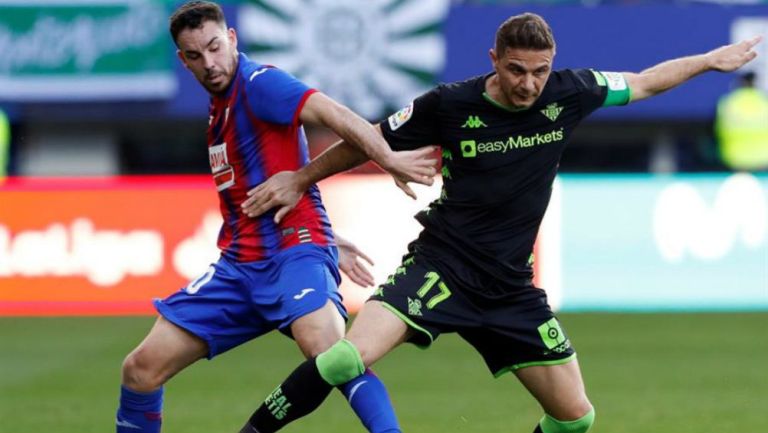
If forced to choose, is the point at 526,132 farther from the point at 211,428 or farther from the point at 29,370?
the point at 29,370

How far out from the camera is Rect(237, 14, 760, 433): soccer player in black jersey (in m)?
6.26

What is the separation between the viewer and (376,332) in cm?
612

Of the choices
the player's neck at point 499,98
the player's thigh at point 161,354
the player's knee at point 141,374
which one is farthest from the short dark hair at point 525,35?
the player's knee at point 141,374

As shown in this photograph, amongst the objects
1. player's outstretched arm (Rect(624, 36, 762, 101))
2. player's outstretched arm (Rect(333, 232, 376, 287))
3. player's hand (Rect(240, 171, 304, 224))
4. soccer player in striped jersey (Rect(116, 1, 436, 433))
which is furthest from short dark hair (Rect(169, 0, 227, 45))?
player's outstretched arm (Rect(624, 36, 762, 101))

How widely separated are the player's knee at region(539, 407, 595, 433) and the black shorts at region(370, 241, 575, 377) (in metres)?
0.29

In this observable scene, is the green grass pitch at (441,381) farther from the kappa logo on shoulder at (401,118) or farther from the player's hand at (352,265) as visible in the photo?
the kappa logo on shoulder at (401,118)

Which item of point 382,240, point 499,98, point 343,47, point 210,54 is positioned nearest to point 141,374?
point 210,54

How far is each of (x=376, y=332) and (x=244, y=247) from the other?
82 centimetres

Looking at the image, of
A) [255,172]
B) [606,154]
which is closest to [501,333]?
[255,172]

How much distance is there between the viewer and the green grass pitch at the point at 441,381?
882 centimetres

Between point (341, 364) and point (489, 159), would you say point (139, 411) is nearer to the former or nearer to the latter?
point (341, 364)

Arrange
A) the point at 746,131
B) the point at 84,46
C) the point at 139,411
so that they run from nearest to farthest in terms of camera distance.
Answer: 1. the point at 139,411
2. the point at 746,131
3. the point at 84,46

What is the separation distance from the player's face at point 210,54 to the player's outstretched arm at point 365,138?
1.44 ft

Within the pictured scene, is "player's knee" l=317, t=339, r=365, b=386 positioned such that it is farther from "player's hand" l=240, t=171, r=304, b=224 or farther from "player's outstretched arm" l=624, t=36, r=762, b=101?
"player's outstretched arm" l=624, t=36, r=762, b=101
